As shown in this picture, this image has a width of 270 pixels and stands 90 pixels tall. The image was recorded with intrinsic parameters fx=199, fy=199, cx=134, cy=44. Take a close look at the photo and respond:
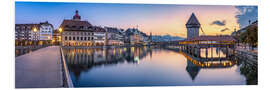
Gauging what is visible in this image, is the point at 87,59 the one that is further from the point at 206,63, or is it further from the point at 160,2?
the point at 160,2

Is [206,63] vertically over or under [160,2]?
under

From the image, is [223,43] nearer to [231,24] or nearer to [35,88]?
[231,24]

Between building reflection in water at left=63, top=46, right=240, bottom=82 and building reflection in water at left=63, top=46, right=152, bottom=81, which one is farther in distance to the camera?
building reflection in water at left=63, top=46, right=152, bottom=81

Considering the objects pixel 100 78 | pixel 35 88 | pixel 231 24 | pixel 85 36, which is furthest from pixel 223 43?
pixel 35 88

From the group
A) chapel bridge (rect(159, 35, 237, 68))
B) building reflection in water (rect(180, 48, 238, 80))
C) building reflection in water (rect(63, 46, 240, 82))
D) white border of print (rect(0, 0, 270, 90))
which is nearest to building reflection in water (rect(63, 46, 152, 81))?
building reflection in water (rect(63, 46, 240, 82))

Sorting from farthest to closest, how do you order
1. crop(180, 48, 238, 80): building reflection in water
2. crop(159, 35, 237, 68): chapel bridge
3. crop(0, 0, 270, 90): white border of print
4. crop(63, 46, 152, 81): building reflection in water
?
crop(159, 35, 237, 68): chapel bridge, crop(63, 46, 152, 81): building reflection in water, crop(180, 48, 238, 80): building reflection in water, crop(0, 0, 270, 90): white border of print

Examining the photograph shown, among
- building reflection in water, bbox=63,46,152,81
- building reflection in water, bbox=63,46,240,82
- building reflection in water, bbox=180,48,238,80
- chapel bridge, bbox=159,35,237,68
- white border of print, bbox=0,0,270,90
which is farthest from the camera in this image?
chapel bridge, bbox=159,35,237,68

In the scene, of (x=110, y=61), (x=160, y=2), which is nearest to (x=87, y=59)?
(x=110, y=61)

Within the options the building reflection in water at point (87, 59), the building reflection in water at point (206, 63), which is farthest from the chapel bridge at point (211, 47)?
the building reflection in water at point (87, 59)

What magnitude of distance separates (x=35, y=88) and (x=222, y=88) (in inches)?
193

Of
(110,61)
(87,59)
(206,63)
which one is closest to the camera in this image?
(206,63)

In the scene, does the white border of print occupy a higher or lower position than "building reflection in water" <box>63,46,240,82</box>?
higher

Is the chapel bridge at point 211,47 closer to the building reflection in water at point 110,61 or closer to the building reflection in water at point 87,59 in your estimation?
the building reflection in water at point 110,61

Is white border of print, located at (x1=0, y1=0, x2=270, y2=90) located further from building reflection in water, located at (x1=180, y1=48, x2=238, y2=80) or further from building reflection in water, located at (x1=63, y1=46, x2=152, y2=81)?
building reflection in water, located at (x1=63, y1=46, x2=152, y2=81)
